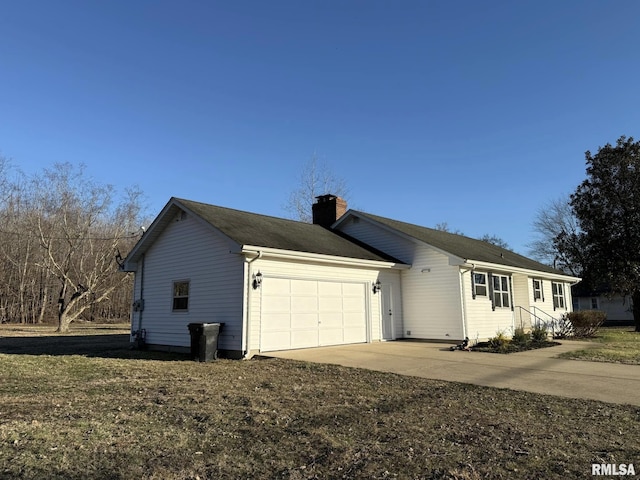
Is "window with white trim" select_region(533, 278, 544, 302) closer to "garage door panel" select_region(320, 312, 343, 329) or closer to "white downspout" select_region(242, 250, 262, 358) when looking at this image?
"garage door panel" select_region(320, 312, 343, 329)

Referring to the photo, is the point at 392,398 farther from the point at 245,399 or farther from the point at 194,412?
the point at 194,412

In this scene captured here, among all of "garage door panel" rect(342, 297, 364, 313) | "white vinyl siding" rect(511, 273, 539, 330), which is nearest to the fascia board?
"garage door panel" rect(342, 297, 364, 313)

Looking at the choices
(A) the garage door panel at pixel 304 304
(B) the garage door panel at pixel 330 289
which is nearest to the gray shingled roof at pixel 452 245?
(B) the garage door panel at pixel 330 289

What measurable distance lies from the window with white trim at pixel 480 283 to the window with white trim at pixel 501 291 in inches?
31.7

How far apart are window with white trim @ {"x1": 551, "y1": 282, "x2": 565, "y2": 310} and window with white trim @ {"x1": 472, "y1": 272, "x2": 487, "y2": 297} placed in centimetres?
812

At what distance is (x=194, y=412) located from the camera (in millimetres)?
5941

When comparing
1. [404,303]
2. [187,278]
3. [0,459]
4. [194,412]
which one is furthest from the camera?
[404,303]

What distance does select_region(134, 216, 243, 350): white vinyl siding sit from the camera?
11.8 metres

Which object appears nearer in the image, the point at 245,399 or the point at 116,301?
the point at 245,399

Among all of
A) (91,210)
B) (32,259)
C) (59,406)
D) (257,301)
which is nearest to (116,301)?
(32,259)

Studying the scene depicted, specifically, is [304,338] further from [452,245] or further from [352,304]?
[452,245]

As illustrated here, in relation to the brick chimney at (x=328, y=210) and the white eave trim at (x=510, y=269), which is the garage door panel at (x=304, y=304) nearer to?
the white eave trim at (x=510, y=269)

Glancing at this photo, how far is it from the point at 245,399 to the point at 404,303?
1055cm

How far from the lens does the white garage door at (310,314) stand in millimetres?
12047
